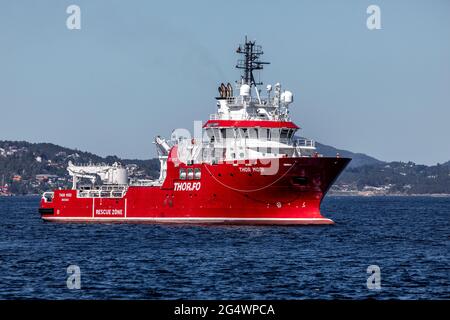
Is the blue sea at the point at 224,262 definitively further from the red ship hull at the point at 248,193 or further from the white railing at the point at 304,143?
the white railing at the point at 304,143

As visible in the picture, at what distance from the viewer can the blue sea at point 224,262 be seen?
30797 mm

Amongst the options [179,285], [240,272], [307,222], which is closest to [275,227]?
[307,222]

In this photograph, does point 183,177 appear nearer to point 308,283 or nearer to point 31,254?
point 31,254

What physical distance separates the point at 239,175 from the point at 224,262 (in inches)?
720

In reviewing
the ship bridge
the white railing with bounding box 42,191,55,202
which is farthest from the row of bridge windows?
the white railing with bounding box 42,191,55,202

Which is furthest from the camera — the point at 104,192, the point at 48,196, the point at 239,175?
the point at 48,196

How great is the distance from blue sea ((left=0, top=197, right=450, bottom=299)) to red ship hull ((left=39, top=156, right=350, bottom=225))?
149 centimetres

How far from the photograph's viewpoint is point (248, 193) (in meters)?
57.1

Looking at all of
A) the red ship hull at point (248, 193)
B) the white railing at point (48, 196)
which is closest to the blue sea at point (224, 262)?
the red ship hull at point (248, 193)

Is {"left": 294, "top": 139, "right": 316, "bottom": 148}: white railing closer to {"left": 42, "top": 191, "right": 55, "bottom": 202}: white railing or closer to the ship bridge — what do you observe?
the ship bridge

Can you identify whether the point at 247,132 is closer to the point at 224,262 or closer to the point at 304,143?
the point at 304,143

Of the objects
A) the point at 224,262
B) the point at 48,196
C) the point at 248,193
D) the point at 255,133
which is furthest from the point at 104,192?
the point at 224,262

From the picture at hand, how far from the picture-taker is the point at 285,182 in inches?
2206

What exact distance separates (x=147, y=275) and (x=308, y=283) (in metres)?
6.65
